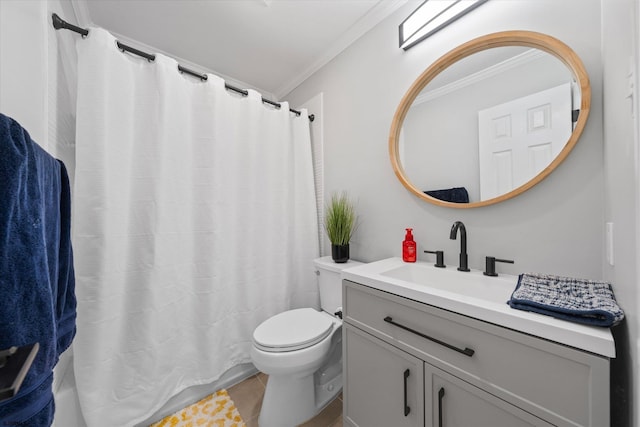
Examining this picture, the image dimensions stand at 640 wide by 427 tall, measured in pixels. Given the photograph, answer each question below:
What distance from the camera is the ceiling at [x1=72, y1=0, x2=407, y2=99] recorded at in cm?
138

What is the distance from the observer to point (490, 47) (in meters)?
1.03

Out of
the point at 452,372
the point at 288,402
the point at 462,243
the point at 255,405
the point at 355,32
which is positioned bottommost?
the point at 255,405

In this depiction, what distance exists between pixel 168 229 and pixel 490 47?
1843mm

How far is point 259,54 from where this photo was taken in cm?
180

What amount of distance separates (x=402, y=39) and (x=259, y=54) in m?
1.09

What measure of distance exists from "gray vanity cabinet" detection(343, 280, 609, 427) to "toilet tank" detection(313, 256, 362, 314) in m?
0.39

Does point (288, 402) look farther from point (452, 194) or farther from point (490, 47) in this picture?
point (490, 47)

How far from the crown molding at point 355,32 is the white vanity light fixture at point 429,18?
6.6 inches

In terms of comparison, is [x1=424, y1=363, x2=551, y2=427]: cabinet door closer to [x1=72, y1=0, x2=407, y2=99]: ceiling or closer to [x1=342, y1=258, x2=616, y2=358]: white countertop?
[x1=342, y1=258, x2=616, y2=358]: white countertop

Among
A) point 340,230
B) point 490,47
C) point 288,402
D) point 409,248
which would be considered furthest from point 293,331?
point 490,47

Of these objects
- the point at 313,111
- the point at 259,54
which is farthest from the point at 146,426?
the point at 259,54

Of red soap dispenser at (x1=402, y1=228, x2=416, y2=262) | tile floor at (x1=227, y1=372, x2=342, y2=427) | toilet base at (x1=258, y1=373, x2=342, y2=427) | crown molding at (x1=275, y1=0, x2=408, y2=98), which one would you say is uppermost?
crown molding at (x1=275, y1=0, x2=408, y2=98)

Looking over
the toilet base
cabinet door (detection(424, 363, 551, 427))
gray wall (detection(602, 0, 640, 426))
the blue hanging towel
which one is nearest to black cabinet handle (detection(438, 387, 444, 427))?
cabinet door (detection(424, 363, 551, 427))

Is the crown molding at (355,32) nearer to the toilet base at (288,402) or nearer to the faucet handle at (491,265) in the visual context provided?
the faucet handle at (491,265)
